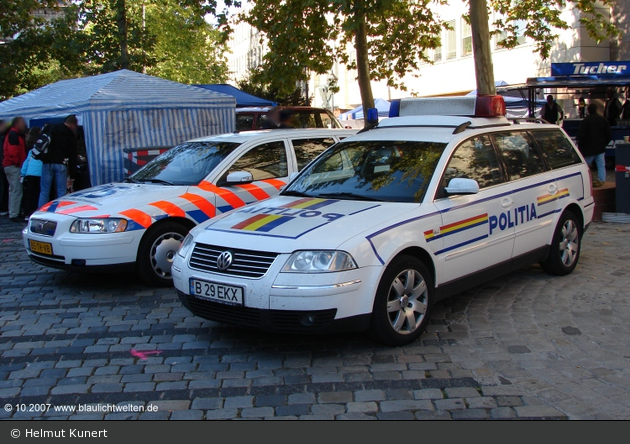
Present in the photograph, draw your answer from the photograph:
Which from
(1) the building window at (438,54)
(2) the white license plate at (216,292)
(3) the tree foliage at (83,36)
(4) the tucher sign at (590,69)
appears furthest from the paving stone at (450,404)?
(1) the building window at (438,54)

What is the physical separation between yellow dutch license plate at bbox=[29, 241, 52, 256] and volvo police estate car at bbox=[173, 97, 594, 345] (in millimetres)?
2198

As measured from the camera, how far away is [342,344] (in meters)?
5.38

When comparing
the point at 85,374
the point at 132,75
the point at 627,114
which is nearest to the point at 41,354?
the point at 85,374

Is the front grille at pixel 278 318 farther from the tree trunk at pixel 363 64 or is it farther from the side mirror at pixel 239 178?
the tree trunk at pixel 363 64

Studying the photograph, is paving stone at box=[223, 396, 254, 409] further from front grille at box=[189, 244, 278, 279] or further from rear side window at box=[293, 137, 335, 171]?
rear side window at box=[293, 137, 335, 171]

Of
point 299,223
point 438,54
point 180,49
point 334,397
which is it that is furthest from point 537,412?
point 180,49

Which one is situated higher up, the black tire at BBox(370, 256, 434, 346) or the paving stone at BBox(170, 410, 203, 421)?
the black tire at BBox(370, 256, 434, 346)

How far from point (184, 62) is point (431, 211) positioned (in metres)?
40.9

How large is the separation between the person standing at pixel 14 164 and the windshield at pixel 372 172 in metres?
8.02

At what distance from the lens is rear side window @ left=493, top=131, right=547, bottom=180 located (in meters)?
6.64

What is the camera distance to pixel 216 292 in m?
5.04

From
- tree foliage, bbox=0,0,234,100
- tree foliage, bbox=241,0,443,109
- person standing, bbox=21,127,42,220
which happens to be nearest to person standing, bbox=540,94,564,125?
tree foliage, bbox=241,0,443,109

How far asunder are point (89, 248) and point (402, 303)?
3.40 metres

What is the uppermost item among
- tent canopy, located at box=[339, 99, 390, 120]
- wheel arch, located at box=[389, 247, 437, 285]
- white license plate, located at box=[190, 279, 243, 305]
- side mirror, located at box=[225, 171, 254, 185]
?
tent canopy, located at box=[339, 99, 390, 120]
